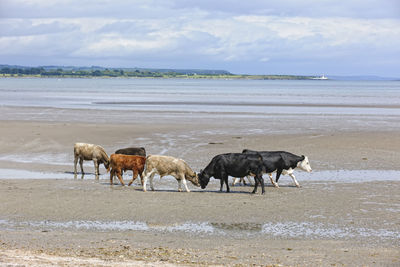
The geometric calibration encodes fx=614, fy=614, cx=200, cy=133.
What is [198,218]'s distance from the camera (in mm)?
13758

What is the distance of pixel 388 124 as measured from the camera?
37844 mm

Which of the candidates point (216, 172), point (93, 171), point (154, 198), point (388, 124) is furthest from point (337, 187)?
point (388, 124)

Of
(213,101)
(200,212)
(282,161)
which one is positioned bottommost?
(213,101)

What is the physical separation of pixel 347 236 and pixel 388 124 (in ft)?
89.2

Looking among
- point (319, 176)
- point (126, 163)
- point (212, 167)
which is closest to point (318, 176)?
point (319, 176)

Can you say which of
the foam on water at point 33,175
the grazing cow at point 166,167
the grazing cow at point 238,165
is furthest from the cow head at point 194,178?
the foam on water at point 33,175

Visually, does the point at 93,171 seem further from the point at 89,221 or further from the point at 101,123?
the point at 101,123

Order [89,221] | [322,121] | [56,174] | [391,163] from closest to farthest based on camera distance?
[89,221], [56,174], [391,163], [322,121]

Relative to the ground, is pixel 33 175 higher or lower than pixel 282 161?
lower

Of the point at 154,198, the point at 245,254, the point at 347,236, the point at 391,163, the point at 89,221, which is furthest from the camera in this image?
the point at 391,163

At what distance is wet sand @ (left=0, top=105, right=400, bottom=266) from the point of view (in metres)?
10.3

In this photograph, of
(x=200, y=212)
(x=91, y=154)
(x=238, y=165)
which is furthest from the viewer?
(x=91, y=154)

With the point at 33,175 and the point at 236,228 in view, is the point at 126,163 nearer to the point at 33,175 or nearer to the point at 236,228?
the point at 33,175

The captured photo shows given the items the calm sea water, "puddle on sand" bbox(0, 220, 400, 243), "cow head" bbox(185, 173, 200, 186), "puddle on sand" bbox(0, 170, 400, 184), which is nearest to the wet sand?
"puddle on sand" bbox(0, 220, 400, 243)
